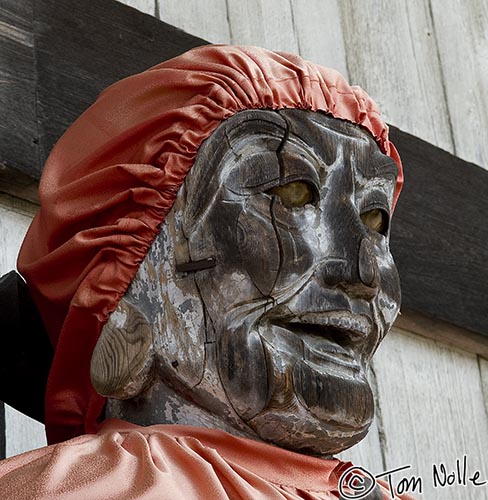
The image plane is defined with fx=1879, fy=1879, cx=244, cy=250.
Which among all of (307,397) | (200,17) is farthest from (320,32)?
(307,397)

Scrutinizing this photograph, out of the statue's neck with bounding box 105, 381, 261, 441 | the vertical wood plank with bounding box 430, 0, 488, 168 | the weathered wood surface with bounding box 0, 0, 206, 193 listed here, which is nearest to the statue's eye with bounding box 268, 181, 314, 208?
the statue's neck with bounding box 105, 381, 261, 441

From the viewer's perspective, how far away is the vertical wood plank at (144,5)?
9.34 ft

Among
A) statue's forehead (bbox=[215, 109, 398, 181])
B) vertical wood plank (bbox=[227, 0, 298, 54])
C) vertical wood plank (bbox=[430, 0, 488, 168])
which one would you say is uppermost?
statue's forehead (bbox=[215, 109, 398, 181])

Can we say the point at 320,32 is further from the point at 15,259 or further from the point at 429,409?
the point at 15,259

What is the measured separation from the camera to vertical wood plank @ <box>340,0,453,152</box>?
3.18m

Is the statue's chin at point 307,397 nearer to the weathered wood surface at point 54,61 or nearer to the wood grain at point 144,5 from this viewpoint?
the weathered wood surface at point 54,61

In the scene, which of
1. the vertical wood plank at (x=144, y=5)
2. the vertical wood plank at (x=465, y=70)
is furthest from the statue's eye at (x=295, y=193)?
the vertical wood plank at (x=465, y=70)

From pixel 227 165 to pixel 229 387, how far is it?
0.25 meters

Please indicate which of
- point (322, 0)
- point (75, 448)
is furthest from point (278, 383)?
point (322, 0)

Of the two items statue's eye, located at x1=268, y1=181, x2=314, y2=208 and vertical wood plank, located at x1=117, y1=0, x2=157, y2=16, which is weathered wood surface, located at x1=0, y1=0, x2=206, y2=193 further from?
statue's eye, located at x1=268, y1=181, x2=314, y2=208

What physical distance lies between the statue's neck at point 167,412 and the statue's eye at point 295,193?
24 cm

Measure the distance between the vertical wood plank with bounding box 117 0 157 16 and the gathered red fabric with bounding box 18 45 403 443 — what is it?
Answer: 628 millimetres

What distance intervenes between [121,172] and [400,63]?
47.9 inches

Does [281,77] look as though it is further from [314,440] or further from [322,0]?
[322,0]
